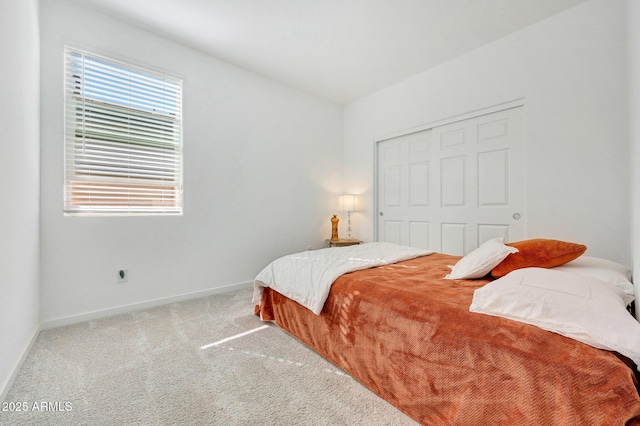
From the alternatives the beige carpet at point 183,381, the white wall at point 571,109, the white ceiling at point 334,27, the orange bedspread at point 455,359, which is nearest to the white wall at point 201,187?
the white ceiling at point 334,27

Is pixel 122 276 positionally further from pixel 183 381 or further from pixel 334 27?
pixel 334 27

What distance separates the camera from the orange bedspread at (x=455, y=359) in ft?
2.81

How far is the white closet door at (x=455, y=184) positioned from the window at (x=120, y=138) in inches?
112

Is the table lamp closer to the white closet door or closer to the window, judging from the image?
the white closet door

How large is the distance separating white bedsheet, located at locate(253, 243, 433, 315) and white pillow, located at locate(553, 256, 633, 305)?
42.3 inches

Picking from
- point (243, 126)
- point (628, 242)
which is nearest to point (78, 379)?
point (243, 126)

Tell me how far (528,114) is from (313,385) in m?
3.05

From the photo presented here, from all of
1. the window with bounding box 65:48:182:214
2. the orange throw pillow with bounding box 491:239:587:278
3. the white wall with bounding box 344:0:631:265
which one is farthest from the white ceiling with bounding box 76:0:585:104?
the orange throw pillow with bounding box 491:239:587:278

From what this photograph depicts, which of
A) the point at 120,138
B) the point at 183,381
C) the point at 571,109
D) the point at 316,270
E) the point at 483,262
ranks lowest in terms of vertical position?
the point at 183,381

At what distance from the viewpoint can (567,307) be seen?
40.0 inches

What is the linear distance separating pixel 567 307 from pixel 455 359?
473 mm

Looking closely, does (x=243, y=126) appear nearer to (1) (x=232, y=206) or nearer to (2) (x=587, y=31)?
(1) (x=232, y=206)

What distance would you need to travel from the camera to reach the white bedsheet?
5.99ft

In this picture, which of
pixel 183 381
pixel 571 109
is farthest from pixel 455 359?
pixel 571 109
